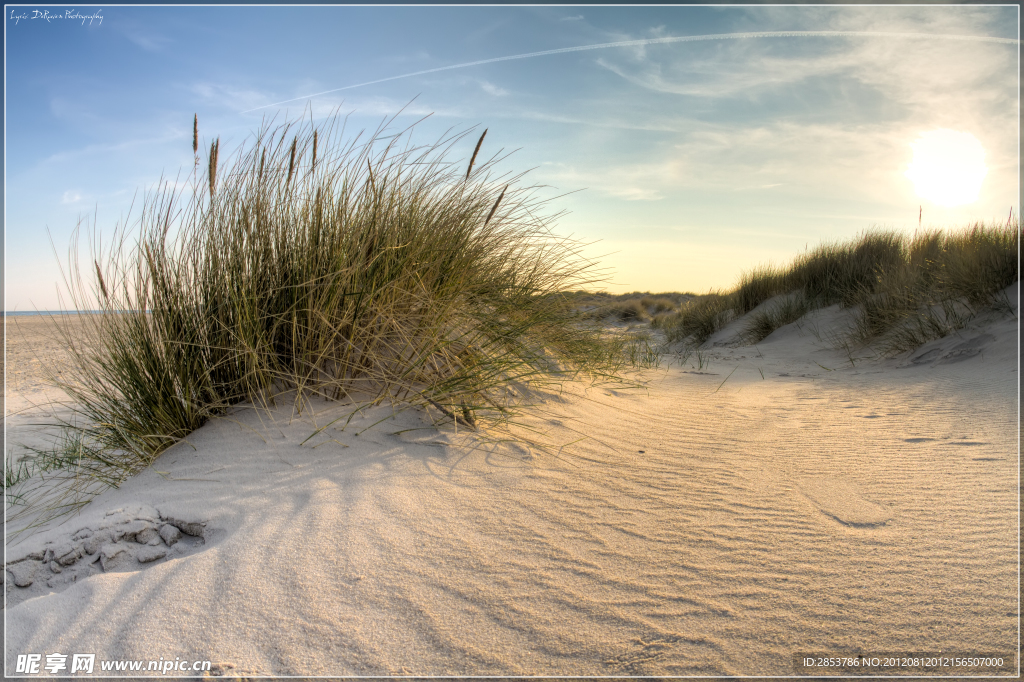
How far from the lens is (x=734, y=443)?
299 cm

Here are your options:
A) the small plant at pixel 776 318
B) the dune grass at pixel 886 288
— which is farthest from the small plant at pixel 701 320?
the small plant at pixel 776 318

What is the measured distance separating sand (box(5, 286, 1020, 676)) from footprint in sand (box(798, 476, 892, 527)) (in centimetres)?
1

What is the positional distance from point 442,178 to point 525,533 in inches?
96.7

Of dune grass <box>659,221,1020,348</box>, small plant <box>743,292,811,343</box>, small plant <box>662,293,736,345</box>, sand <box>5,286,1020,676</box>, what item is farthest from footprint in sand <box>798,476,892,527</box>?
small plant <box>662,293,736,345</box>

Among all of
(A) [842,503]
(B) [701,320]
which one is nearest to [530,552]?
(A) [842,503]

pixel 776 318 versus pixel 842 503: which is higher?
pixel 776 318

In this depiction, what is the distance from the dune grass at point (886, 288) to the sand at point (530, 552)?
3.16m

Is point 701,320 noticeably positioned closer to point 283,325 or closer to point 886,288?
point 886,288

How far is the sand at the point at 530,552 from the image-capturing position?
1423 mm

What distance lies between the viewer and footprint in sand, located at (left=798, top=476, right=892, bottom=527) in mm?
2008

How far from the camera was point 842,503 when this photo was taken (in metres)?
2.15

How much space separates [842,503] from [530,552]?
1343mm

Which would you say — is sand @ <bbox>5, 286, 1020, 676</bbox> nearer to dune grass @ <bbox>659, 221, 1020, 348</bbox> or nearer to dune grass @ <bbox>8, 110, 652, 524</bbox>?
dune grass @ <bbox>8, 110, 652, 524</bbox>

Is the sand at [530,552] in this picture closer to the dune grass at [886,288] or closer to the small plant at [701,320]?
the dune grass at [886,288]
